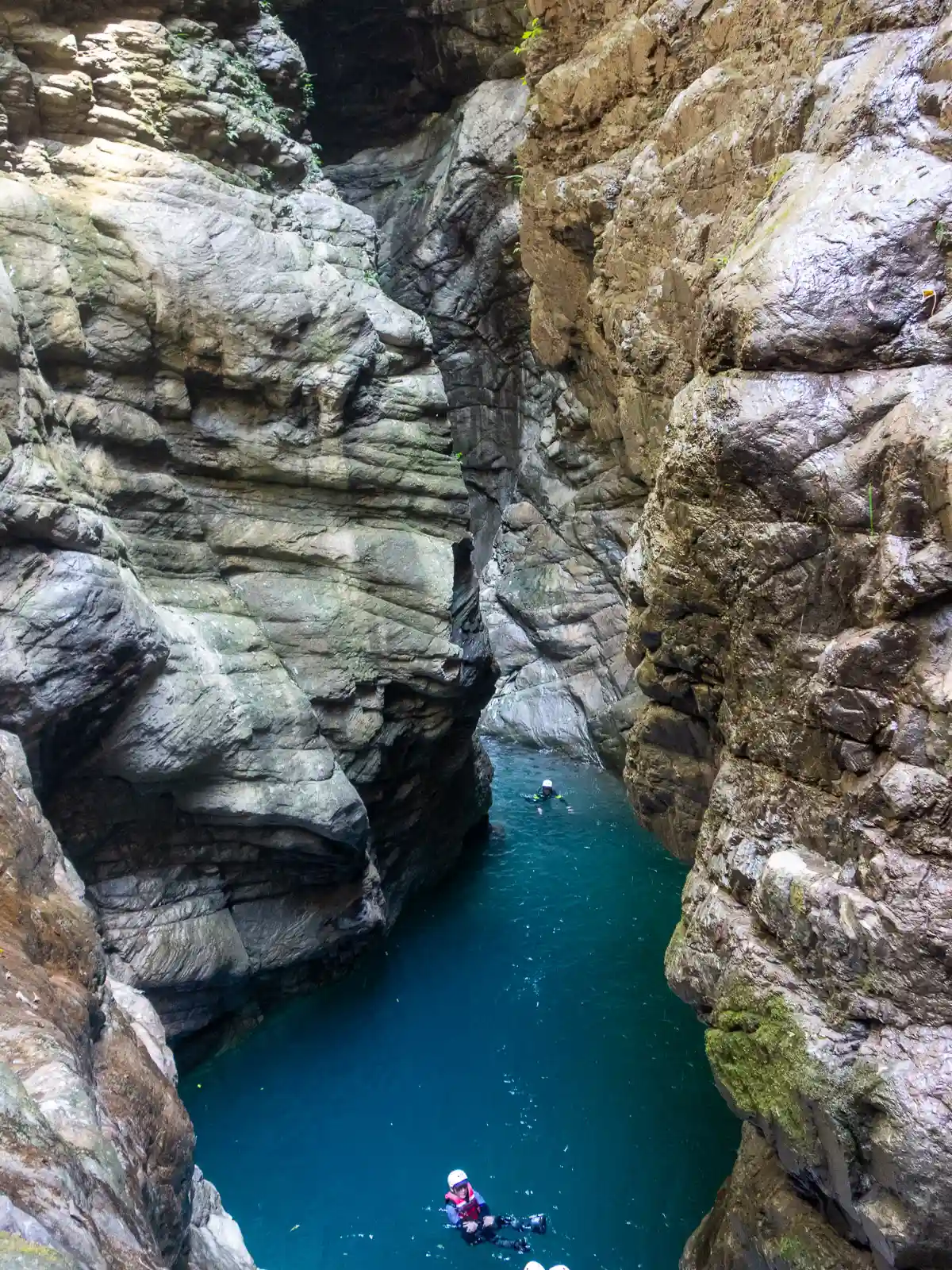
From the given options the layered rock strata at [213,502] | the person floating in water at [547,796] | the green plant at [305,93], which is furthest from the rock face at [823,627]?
the person floating in water at [547,796]

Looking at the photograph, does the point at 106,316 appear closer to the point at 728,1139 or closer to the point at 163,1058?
the point at 163,1058

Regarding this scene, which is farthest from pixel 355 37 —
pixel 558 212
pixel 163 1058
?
pixel 163 1058

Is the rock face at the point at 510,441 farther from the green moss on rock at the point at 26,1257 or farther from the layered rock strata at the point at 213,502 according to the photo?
the green moss on rock at the point at 26,1257

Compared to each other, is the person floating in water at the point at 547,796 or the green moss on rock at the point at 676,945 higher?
the green moss on rock at the point at 676,945

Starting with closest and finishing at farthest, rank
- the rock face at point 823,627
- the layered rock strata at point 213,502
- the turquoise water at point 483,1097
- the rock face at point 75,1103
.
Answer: the rock face at point 75,1103, the rock face at point 823,627, the turquoise water at point 483,1097, the layered rock strata at point 213,502

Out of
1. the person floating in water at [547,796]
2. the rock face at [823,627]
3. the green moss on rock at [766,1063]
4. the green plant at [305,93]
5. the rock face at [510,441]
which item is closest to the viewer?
the rock face at [823,627]

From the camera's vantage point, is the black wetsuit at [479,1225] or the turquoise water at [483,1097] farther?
the turquoise water at [483,1097]

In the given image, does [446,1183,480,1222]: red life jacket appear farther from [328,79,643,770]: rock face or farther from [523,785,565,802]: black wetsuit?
[328,79,643,770]: rock face

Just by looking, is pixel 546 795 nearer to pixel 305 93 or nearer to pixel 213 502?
pixel 213 502
